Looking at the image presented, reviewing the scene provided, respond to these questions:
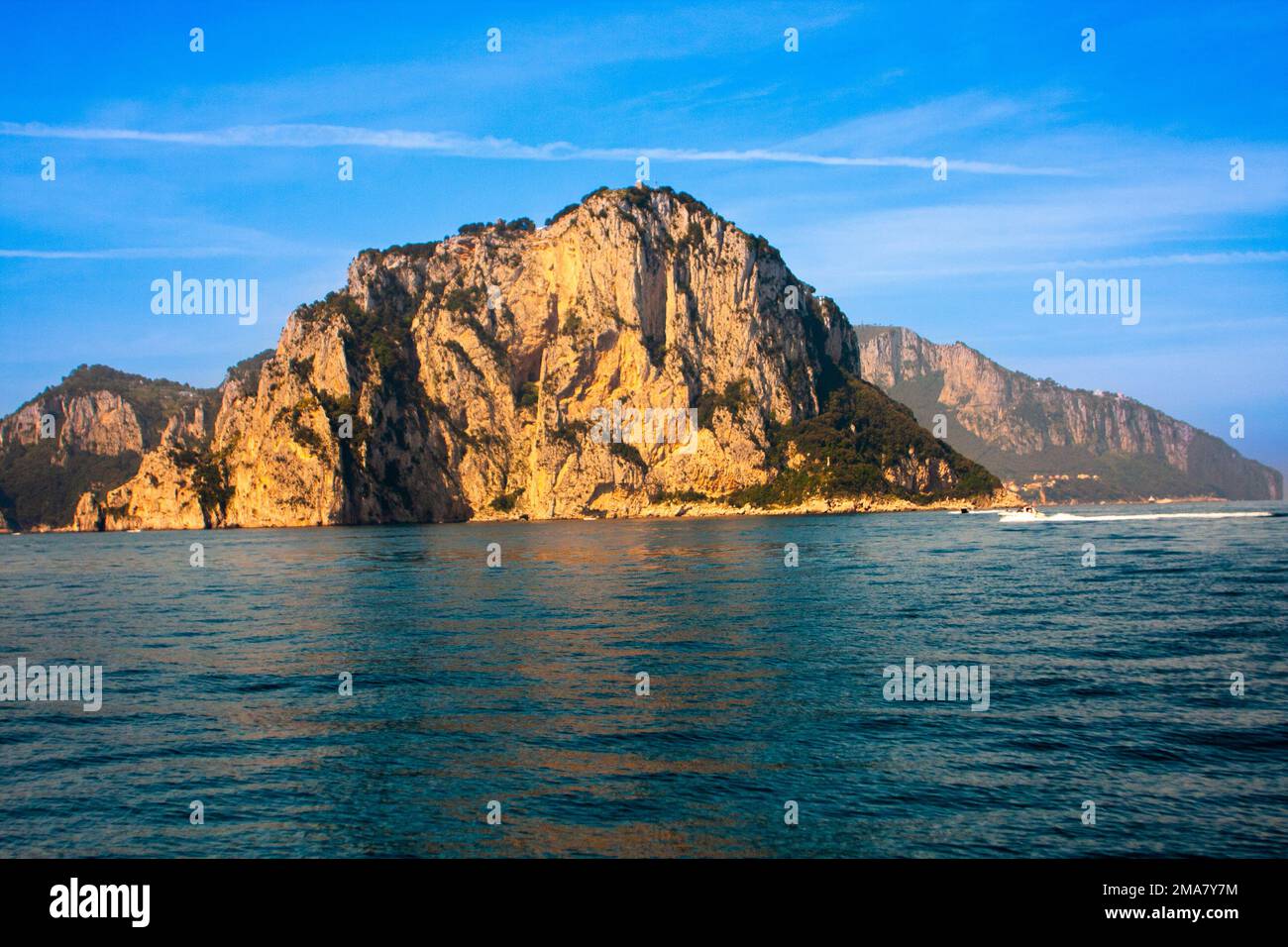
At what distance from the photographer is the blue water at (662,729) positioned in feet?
58.0

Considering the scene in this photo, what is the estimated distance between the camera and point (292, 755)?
23203 mm

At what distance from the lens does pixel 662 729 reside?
24859mm

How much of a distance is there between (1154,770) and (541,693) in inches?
667

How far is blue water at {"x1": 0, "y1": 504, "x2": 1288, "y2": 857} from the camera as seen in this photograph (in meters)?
17.7
